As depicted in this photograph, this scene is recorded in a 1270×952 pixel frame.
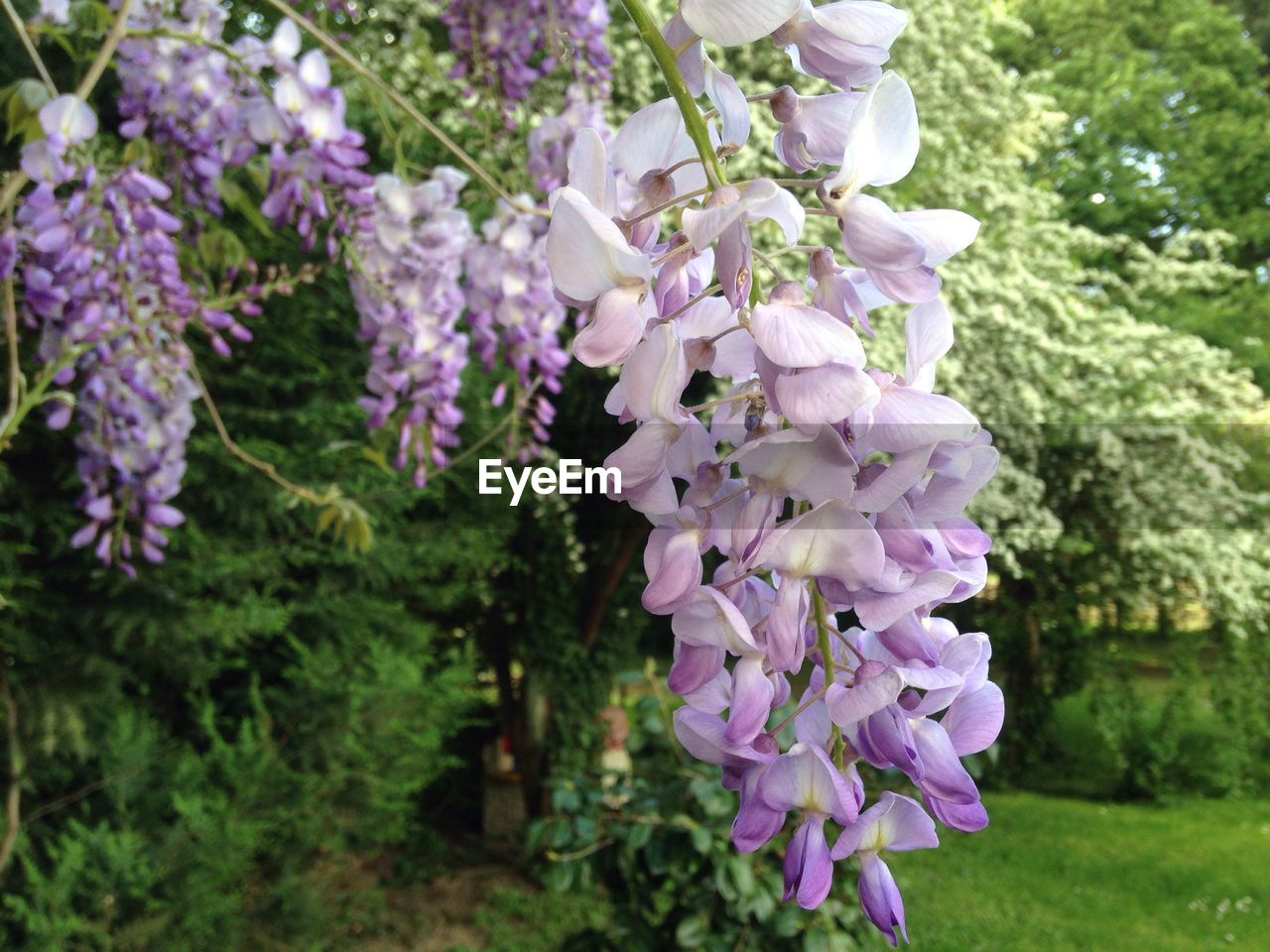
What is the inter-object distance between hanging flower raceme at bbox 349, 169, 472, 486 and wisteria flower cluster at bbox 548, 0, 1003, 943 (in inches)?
48.5

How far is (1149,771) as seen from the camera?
5.05m

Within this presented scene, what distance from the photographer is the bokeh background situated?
77.4 inches

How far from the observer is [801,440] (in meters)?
0.26

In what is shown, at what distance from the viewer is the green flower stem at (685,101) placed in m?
0.25

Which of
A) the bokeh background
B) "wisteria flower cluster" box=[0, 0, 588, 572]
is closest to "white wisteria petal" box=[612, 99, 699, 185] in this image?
the bokeh background

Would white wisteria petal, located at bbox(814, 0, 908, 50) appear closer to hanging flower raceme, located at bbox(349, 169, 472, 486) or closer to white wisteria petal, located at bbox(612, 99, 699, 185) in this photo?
white wisteria petal, located at bbox(612, 99, 699, 185)

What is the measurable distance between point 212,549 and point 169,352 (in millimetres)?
970

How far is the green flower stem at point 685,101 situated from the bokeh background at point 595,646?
0.31 m

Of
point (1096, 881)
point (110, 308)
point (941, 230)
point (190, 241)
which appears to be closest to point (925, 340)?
point (941, 230)

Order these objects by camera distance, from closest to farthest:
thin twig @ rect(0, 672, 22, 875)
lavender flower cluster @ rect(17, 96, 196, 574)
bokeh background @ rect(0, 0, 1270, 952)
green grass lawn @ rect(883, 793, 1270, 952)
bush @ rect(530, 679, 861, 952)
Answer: lavender flower cluster @ rect(17, 96, 196, 574), bush @ rect(530, 679, 861, 952), thin twig @ rect(0, 672, 22, 875), bokeh background @ rect(0, 0, 1270, 952), green grass lawn @ rect(883, 793, 1270, 952)

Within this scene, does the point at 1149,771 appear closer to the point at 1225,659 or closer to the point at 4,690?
the point at 1225,659

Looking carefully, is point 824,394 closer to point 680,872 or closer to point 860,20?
point 860,20

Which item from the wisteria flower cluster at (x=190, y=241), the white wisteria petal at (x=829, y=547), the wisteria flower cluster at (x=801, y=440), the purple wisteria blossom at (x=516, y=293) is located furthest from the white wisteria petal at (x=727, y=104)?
the purple wisteria blossom at (x=516, y=293)

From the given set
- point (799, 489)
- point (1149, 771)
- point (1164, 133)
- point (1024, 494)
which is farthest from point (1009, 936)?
point (1164, 133)
